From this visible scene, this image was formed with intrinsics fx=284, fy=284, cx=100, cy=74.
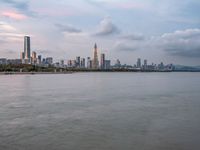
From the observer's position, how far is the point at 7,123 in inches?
504

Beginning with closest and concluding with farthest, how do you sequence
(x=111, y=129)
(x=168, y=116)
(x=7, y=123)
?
(x=111, y=129)
(x=7, y=123)
(x=168, y=116)

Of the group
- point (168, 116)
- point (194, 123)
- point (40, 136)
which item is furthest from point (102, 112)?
point (40, 136)

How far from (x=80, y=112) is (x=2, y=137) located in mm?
6620


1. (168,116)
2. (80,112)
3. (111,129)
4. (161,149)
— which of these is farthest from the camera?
(80,112)

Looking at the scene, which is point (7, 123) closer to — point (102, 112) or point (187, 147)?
point (102, 112)

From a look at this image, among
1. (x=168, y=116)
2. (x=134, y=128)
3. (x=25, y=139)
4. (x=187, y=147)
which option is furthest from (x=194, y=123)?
(x=25, y=139)

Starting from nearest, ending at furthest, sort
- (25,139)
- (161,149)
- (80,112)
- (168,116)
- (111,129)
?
(161,149) < (25,139) < (111,129) < (168,116) < (80,112)

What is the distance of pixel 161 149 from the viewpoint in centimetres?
927

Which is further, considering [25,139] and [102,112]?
[102,112]

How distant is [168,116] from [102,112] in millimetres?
3765

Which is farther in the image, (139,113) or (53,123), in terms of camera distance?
(139,113)

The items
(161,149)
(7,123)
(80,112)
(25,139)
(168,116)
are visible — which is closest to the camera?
(161,149)

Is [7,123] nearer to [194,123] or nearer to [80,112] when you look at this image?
[80,112]

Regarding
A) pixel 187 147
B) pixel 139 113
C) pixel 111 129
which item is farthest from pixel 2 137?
pixel 139 113
